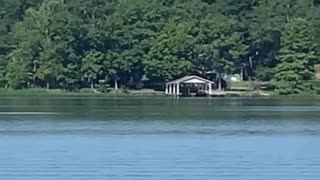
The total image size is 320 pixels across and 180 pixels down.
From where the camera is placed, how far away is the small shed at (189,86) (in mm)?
95875

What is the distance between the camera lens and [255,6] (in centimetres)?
10350

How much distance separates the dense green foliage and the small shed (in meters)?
0.71

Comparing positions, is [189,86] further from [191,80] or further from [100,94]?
[100,94]

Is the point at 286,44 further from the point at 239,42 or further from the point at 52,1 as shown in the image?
the point at 52,1

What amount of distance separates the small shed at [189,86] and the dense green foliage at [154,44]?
0.71m

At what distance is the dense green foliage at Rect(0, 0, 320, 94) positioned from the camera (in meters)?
94.8

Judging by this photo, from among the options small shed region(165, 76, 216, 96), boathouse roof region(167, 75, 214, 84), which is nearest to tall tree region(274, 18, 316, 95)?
small shed region(165, 76, 216, 96)
